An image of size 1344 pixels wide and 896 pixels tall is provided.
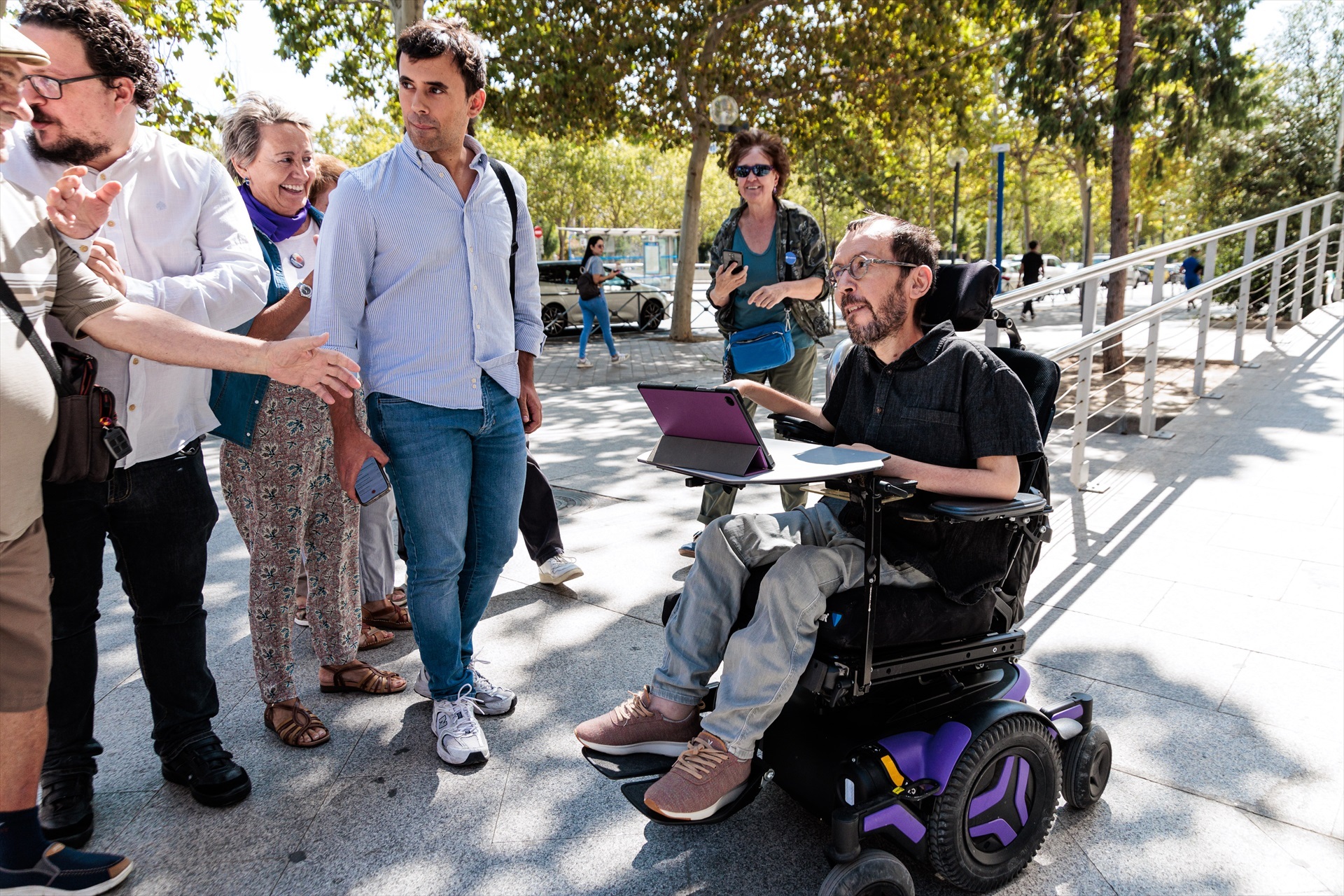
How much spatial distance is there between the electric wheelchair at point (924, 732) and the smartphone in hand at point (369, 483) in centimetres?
100

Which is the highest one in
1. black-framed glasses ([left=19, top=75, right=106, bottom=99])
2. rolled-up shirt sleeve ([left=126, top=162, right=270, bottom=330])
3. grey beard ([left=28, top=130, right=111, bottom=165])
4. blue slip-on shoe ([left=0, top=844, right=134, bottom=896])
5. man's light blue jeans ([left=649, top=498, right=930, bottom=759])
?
black-framed glasses ([left=19, top=75, right=106, bottom=99])

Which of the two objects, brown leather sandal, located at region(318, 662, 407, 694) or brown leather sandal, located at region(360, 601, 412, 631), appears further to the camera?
brown leather sandal, located at region(360, 601, 412, 631)

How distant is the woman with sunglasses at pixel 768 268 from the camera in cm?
423

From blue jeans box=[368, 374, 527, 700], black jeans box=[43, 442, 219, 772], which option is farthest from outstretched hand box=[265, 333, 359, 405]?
black jeans box=[43, 442, 219, 772]

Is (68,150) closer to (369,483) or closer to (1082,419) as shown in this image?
(369,483)

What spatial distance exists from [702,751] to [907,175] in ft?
101

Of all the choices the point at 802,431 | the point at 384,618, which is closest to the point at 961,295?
the point at 802,431

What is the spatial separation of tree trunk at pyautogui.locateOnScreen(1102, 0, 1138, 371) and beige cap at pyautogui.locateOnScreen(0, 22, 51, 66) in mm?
9216

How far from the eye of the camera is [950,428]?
2.45 meters

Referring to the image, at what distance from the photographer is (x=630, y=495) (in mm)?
5895

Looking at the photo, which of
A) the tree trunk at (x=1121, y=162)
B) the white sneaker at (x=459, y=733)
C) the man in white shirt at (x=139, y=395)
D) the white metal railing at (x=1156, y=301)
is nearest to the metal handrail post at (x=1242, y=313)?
the white metal railing at (x=1156, y=301)

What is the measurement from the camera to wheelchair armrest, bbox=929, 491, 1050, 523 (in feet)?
7.13

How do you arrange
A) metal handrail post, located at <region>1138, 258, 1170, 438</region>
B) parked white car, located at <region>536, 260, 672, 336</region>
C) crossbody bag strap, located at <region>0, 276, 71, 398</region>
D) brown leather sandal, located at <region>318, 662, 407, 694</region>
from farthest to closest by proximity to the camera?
parked white car, located at <region>536, 260, 672, 336</region> < metal handrail post, located at <region>1138, 258, 1170, 438</region> < brown leather sandal, located at <region>318, 662, 407, 694</region> < crossbody bag strap, located at <region>0, 276, 71, 398</region>

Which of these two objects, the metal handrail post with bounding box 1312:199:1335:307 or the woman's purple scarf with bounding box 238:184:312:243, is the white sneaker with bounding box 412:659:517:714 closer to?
the woman's purple scarf with bounding box 238:184:312:243
